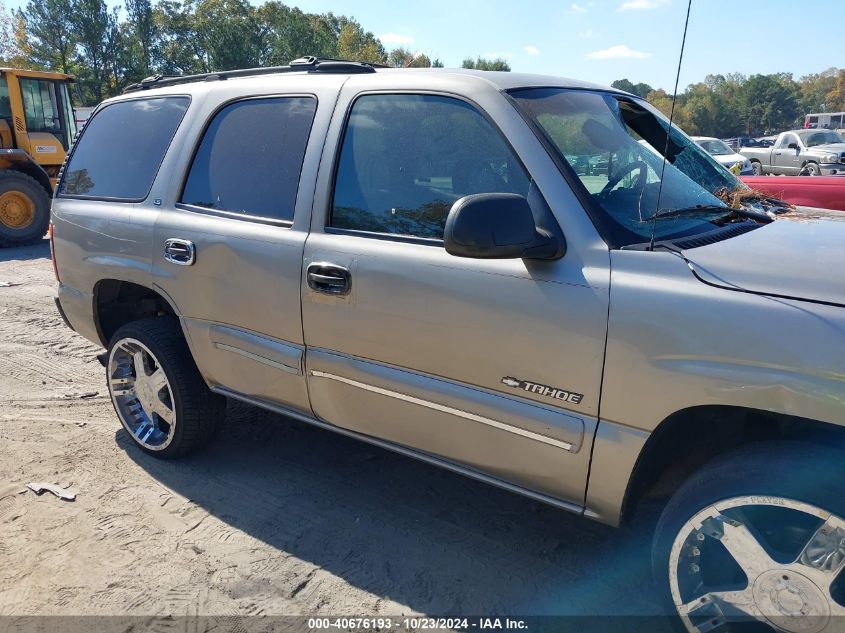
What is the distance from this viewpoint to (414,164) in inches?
107

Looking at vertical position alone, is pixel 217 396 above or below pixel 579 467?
below

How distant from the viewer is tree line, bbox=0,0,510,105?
177 ft

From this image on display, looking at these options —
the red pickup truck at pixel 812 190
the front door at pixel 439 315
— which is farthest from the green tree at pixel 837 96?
the front door at pixel 439 315

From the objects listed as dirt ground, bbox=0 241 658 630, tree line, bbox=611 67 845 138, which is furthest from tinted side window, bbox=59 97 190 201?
tree line, bbox=611 67 845 138

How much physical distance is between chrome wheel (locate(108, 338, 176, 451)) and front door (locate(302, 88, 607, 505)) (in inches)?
45.5

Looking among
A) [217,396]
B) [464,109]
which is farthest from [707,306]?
[217,396]

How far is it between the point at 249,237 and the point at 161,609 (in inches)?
62.8

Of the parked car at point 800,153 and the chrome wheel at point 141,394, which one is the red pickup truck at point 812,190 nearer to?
the chrome wheel at point 141,394

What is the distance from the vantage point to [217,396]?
12.1 ft

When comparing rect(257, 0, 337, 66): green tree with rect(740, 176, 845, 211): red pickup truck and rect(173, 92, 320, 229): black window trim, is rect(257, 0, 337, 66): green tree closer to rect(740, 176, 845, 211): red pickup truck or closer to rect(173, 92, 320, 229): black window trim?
rect(740, 176, 845, 211): red pickup truck

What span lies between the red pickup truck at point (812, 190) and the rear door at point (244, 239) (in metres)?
4.99

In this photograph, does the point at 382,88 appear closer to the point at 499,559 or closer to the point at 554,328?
the point at 554,328

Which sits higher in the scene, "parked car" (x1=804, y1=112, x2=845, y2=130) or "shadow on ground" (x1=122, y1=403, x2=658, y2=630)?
"parked car" (x1=804, y1=112, x2=845, y2=130)

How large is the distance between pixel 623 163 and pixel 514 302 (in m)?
0.85
